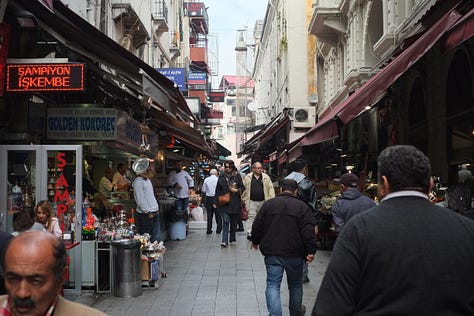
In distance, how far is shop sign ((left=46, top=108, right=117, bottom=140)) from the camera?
9359 mm

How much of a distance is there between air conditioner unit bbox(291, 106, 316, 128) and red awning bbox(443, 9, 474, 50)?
21.8 metres

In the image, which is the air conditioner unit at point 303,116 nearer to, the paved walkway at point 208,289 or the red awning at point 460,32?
the paved walkway at point 208,289

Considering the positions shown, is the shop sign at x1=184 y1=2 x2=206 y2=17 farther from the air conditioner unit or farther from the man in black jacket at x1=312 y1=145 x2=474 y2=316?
the man in black jacket at x1=312 y1=145 x2=474 y2=316

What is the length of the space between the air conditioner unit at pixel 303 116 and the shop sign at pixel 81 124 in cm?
1866

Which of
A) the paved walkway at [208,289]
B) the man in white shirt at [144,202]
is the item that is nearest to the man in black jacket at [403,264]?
the paved walkway at [208,289]

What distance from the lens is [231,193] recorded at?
1377cm

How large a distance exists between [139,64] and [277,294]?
398 cm

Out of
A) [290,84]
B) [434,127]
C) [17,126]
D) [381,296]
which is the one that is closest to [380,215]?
[381,296]

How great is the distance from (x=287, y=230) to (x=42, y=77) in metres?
3.92

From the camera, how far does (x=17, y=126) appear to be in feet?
28.7

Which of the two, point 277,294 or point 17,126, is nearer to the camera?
point 277,294

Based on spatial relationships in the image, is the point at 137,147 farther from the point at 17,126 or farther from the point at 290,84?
the point at 290,84

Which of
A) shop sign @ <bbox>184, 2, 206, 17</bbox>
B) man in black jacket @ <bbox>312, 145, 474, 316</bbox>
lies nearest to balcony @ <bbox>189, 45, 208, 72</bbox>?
shop sign @ <bbox>184, 2, 206, 17</bbox>

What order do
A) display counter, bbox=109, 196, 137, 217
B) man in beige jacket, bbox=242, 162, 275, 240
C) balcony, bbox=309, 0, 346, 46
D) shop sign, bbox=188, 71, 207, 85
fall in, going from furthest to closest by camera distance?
1. shop sign, bbox=188, 71, 207, 85
2. balcony, bbox=309, 0, 346, 46
3. display counter, bbox=109, 196, 137, 217
4. man in beige jacket, bbox=242, 162, 275, 240
